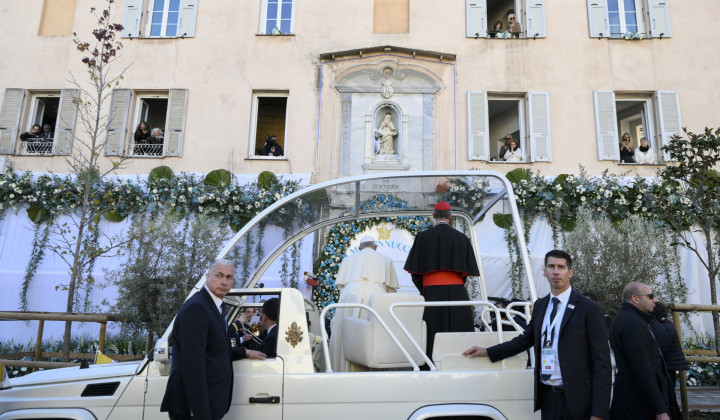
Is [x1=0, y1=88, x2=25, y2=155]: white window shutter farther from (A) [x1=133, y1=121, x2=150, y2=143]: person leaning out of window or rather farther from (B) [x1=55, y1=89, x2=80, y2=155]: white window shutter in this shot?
(A) [x1=133, y1=121, x2=150, y2=143]: person leaning out of window

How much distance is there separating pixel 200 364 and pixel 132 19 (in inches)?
569

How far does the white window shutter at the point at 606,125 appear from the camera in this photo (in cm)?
1342

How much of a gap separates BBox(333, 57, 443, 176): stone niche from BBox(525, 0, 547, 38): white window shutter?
306 centimetres

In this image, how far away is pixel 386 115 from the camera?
1397 cm

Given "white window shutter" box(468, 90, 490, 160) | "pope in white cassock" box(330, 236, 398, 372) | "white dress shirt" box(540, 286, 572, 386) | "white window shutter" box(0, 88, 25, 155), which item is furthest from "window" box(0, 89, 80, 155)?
"white dress shirt" box(540, 286, 572, 386)

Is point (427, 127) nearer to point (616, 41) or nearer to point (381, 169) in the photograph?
point (381, 169)

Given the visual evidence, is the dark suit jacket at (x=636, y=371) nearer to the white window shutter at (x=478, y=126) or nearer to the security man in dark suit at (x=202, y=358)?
the security man in dark suit at (x=202, y=358)

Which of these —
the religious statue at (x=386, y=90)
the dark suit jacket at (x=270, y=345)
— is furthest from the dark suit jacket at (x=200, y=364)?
the religious statue at (x=386, y=90)

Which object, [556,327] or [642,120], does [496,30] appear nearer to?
[642,120]

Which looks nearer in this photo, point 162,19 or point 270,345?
point 270,345

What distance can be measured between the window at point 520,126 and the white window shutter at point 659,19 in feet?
11.9

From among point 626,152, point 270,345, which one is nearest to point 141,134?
point 270,345

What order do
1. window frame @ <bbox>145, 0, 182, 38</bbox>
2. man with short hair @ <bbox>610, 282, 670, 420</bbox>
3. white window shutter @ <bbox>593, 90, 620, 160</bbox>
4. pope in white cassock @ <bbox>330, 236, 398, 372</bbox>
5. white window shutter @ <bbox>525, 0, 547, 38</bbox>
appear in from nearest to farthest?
man with short hair @ <bbox>610, 282, 670, 420</bbox>, pope in white cassock @ <bbox>330, 236, 398, 372</bbox>, white window shutter @ <bbox>593, 90, 620, 160</bbox>, white window shutter @ <bbox>525, 0, 547, 38</bbox>, window frame @ <bbox>145, 0, 182, 38</bbox>

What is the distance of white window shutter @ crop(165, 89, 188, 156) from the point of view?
45.8 feet
